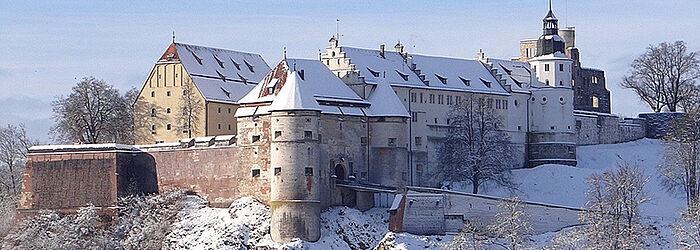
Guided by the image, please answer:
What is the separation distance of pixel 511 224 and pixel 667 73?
31.8m

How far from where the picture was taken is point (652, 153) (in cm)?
9800

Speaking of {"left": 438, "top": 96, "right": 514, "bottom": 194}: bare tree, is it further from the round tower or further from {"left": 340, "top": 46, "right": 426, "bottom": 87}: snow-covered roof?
the round tower

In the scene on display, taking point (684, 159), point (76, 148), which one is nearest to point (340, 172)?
point (76, 148)

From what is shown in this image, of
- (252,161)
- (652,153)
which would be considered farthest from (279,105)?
(652,153)

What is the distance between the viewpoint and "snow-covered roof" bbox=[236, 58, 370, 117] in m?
78.9

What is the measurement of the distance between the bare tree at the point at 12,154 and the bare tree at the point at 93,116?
193 cm

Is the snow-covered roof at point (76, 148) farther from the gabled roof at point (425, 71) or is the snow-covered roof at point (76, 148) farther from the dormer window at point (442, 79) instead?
the dormer window at point (442, 79)

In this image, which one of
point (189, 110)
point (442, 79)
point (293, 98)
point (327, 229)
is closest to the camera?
point (327, 229)

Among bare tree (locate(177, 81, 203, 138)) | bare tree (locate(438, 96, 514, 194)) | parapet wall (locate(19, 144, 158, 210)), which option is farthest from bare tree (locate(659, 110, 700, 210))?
parapet wall (locate(19, 144, 158, 210))

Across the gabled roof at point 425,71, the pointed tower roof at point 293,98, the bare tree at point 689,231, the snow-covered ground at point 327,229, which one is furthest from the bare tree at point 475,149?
the bare tree at point 689,231

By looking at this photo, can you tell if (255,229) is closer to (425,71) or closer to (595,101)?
(425,71)

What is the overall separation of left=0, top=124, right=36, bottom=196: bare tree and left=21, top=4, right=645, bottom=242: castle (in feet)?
21.9

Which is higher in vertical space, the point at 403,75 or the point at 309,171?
the point at 403,75

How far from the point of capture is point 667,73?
105 m
